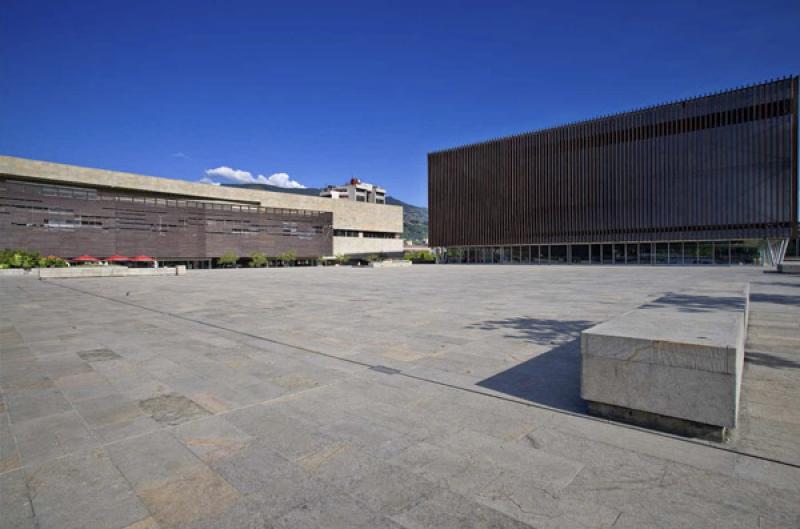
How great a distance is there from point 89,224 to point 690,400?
71258 mm

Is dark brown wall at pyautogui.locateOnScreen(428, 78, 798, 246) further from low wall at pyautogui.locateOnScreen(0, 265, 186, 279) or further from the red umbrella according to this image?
the red umbrella

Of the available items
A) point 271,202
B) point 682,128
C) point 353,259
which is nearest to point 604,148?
point 682,128

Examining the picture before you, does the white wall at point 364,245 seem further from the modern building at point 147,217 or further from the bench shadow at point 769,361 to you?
the bench shadow at point 769,361

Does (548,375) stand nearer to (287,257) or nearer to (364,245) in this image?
(287,257)

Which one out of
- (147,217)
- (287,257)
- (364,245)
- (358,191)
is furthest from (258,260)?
(358,191)

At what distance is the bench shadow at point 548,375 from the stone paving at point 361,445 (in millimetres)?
38

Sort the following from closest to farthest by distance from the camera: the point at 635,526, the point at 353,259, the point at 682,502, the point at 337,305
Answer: the point at 635,526 → the point at 682,502 → the point at 337,305 → the point at 353,259

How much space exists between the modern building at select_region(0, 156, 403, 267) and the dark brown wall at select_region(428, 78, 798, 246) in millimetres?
32546

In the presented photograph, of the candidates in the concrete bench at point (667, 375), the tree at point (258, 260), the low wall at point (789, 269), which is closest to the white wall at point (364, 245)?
the tree at point (258, 260)

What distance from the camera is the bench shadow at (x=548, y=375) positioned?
4910 mm

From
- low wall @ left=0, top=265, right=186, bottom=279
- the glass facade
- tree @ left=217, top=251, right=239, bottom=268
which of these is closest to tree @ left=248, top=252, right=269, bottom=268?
tree @ left=217, top=251, right=239, bottom=268

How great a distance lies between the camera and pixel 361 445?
377 centimetres

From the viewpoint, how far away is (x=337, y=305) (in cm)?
1411

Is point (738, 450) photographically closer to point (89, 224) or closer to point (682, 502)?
point (682, 502)
